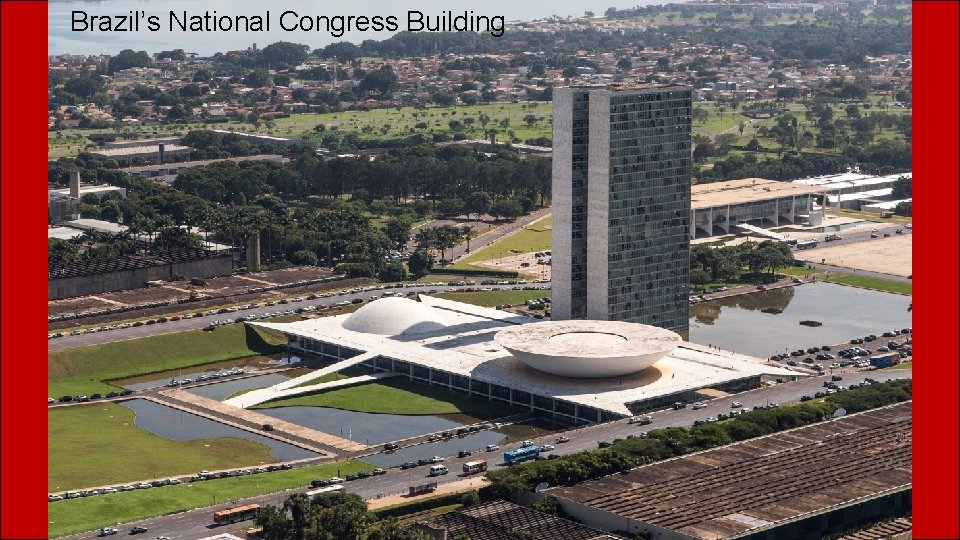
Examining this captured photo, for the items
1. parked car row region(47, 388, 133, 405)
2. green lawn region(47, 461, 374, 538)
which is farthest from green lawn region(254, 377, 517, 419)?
green lawn region(47, 461, 374, 538)

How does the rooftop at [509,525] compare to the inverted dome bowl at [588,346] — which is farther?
the inverted dome bowl at [588,346]

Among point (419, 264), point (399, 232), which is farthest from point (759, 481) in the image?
point (399, 232)

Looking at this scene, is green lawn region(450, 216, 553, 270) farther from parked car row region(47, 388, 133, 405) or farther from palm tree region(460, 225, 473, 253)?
parked car row region(47, 388, 133, 405)

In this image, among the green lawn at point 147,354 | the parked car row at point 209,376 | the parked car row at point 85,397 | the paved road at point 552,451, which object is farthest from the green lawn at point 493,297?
the parked car row at point 85,397

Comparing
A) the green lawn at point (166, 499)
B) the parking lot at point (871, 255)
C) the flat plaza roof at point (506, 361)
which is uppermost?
the parking lot at point (871, 255)

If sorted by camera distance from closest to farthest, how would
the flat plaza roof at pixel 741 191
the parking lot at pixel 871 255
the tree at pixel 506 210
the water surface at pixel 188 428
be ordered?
1. the water surface at pixel 188 428
2. the parking lot at pixel 871 255
3. the flat plaza roof at pixel 741 191
4. the tree at pixel 506 210

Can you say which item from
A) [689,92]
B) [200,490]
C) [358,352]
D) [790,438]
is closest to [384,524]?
[200,490]

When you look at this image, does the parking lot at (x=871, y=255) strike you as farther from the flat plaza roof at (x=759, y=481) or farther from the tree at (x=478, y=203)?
the flat plaza roof at (x=759, y=481)
